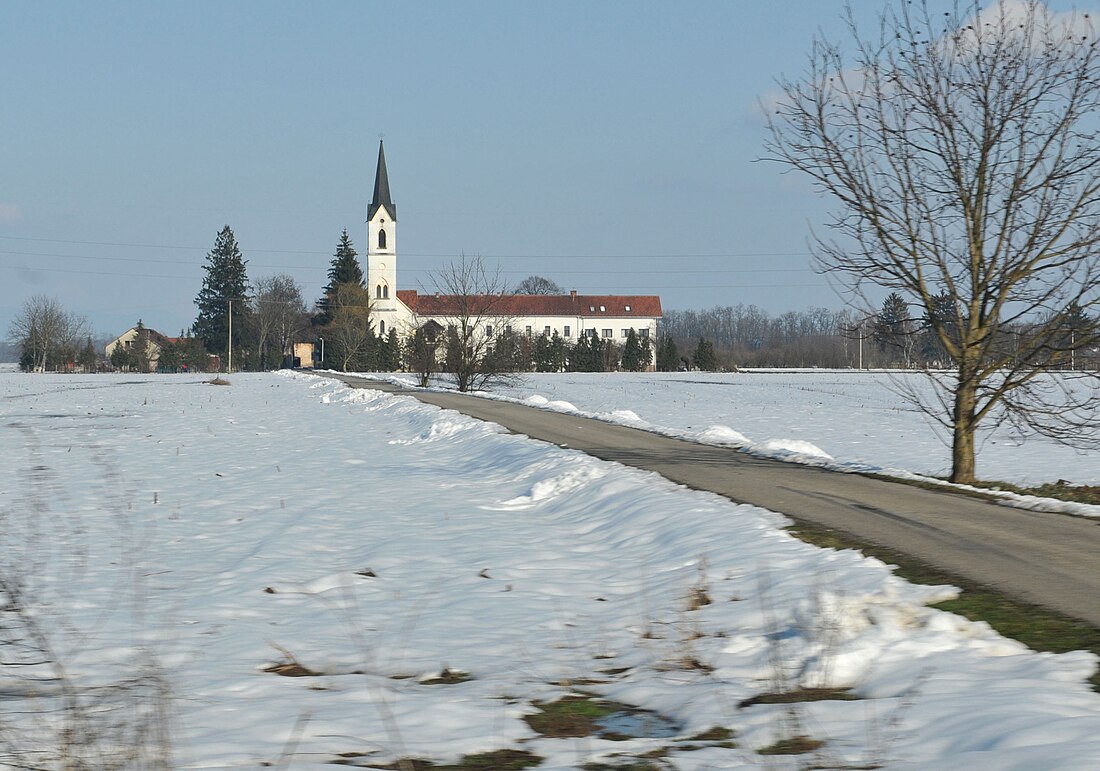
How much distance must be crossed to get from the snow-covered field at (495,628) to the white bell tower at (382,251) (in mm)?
111429

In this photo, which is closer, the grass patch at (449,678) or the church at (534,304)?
the grass patch at (449,678)

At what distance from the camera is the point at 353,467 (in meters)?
16.8

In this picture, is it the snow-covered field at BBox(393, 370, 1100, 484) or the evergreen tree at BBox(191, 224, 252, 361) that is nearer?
the snow-covered field at BBox(393, 370, 1100, 484)

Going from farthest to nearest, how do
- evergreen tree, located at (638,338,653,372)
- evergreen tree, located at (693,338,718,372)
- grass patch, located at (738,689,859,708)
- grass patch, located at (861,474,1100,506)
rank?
evergreen tree, located at (638,338,653,372) → evergreen tree, located at (693,338,718,372) → grass patch, located at (861,474,1100,506) → grass patch, located at (738,689,859,708)

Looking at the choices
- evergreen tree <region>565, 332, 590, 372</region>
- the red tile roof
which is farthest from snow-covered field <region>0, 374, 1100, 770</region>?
the red tile roof

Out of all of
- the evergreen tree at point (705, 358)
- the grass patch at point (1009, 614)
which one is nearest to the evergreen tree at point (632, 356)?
the evergreen tree at point (705, 358)

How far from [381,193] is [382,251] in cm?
718

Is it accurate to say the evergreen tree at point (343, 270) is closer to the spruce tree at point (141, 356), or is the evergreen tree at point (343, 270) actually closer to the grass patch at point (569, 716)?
the spruce tree at point (141, 356)

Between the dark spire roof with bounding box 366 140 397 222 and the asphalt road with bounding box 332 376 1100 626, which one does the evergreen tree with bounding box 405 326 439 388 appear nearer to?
the asphalt road with bounding box 332 376 1100 626

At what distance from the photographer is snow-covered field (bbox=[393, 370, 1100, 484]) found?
18562 mm

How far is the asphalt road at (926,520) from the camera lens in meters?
7.52

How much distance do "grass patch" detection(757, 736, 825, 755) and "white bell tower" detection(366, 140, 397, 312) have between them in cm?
12153

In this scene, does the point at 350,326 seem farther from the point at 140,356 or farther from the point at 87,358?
the point at 87,358

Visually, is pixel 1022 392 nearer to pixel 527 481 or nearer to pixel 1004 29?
pixel 1004 29
